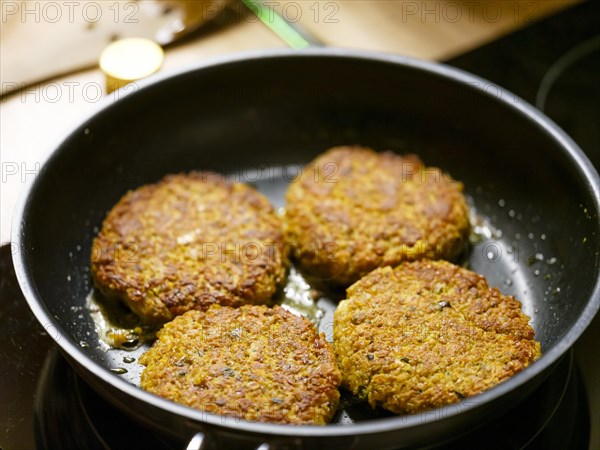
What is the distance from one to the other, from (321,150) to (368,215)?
39 centimetres

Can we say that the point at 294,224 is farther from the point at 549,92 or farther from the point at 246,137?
the point at 549,92

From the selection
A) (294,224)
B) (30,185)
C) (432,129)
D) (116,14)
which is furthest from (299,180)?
(116,14)

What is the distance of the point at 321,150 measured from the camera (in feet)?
7.27

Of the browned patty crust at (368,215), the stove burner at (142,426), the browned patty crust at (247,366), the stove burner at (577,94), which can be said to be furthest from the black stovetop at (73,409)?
the stove burner at (577,94)

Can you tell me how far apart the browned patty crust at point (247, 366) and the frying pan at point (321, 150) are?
0.13 meters

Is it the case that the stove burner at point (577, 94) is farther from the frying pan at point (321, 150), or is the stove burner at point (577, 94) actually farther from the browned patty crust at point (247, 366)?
the browned patty crust at point (247, 366)

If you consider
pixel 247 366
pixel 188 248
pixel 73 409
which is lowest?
pixel 73 409

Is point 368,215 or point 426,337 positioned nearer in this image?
point 426,337

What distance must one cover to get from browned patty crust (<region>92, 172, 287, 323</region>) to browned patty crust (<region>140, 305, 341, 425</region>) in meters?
0.08

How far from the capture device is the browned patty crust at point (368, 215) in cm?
183

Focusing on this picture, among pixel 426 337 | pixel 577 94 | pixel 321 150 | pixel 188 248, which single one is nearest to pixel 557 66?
pixel 577 94

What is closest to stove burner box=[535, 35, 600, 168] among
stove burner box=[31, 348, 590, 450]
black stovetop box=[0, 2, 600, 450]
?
black stovetop box=[0, 2, 600, 450]

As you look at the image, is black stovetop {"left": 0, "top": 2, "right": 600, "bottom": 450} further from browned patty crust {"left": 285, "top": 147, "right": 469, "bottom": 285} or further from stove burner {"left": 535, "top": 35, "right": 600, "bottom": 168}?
stove burner {"left": 535, "top": 35, "right": 600, "bottom": 168}

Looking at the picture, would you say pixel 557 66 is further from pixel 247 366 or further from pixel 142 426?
pixel 142 426
